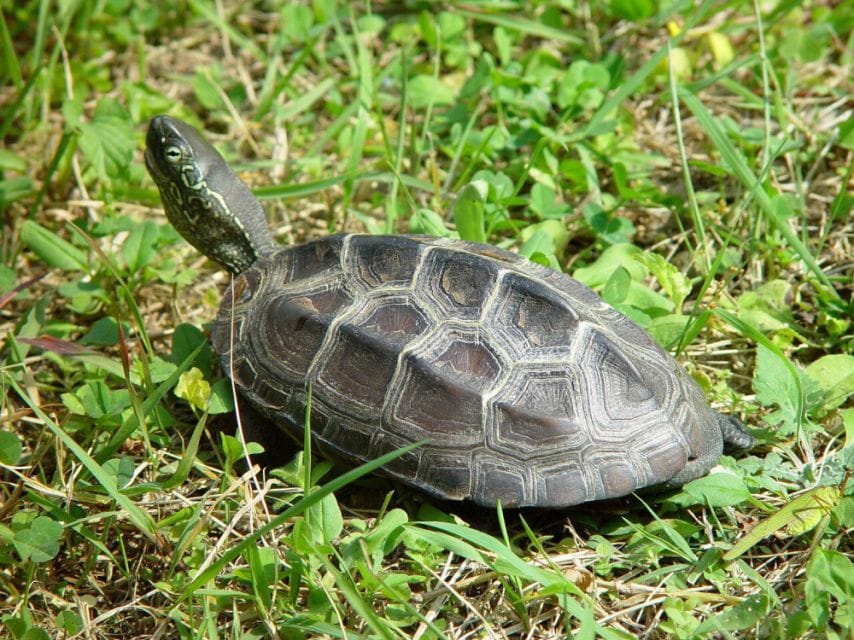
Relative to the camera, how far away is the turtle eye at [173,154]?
10.3 feet

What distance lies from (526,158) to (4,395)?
8.46 feet

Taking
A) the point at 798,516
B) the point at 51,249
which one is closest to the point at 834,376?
the point at 798,516

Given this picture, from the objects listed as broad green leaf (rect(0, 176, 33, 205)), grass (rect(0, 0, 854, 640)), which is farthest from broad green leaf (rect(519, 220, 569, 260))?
broad green leaf (rect(0, 176, 33, 205))

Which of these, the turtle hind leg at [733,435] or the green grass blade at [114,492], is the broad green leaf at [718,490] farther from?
the green grass blade at [114,492]

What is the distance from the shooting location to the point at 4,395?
2.74 m

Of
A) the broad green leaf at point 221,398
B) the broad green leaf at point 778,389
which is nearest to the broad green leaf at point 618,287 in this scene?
the broad green leaf at point 778,389

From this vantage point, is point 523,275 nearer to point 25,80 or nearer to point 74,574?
point 74,574

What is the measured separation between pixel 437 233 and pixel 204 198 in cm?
98

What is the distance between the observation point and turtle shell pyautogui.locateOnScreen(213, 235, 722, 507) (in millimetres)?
2430

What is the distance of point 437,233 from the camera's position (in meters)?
3.34

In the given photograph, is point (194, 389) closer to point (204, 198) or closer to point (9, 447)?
point (9, 447)

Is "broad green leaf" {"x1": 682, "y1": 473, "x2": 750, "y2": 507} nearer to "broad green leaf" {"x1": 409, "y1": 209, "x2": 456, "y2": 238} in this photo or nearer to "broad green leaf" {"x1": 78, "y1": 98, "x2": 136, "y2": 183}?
"broad green leaf" {"x1": 409, "y1": 209, "x2": 456, "y2": 238}

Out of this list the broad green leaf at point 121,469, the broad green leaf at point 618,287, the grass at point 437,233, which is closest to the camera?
the grass at point 437,233

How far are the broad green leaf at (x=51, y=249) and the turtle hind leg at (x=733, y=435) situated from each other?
265 centimetres
